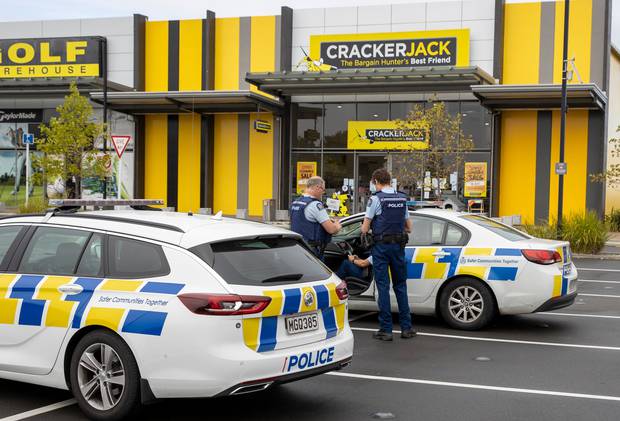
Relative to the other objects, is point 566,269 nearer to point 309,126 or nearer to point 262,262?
point 262,262

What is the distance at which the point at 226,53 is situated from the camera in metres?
31.3

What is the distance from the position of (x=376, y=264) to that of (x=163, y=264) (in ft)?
11.5

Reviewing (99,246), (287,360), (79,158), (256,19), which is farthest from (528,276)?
(256,19)

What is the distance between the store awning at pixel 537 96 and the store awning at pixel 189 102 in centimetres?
795

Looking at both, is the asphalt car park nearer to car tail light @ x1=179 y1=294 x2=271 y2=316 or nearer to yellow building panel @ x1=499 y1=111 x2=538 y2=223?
car tail light @ x1=179 y1=294 x2=271 y2=316

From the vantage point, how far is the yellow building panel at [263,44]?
30547mm

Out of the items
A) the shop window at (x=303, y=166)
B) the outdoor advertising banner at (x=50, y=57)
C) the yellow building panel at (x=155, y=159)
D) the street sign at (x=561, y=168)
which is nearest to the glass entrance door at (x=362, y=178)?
the shop window at (x=303, y=166)

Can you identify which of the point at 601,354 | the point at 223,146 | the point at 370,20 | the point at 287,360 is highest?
the point at 370,20

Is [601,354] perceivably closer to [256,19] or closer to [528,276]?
[528,276]

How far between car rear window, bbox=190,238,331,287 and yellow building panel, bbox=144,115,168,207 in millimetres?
26951

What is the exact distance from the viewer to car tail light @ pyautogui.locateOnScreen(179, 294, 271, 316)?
4969mm

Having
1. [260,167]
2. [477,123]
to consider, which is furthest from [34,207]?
[477,123]

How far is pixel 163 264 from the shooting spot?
5316mm

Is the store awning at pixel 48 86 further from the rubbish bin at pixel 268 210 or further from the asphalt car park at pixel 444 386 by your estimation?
the asphalt car park at pixel 444 386
